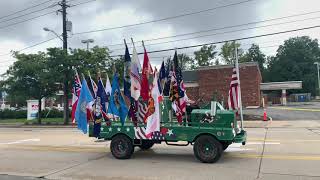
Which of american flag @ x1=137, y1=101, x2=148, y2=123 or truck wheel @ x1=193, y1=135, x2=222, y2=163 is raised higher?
american flag @ x1=137, y1=101, x2=148, y2=123

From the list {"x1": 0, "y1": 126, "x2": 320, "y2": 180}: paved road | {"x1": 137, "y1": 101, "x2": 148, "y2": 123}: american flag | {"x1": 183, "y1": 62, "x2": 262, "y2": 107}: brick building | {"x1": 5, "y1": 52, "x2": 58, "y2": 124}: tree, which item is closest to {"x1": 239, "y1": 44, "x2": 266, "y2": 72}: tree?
{"x1": 183, "y1": 62, "x2": 262, "y2": 107}: brick building

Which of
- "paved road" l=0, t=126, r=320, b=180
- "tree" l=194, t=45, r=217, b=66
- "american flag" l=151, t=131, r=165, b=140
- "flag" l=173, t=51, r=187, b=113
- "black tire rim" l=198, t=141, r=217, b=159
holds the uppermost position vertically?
"tree" l=194, t=45, r=217, b=66

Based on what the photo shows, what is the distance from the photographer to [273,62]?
11338cm

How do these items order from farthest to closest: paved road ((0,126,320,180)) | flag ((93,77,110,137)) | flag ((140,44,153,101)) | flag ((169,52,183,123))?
flag ((93,77,110,137)), flag ((169,52,183,123)), flag ((140,44,153,101)), paved road ((0,126,320,180))

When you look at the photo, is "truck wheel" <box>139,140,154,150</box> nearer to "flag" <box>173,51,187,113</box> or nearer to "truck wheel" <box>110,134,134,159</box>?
"truck wheel" <box>110,134,134,159</box>

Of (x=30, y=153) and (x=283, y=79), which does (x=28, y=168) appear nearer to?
(x=30, y=153)

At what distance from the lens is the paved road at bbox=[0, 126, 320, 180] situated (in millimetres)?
10227

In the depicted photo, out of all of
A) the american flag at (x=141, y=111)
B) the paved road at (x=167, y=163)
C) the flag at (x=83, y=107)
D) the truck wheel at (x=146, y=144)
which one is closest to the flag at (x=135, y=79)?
the american flag at (x=141, y=111)

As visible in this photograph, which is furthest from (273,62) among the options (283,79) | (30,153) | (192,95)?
(30,153)

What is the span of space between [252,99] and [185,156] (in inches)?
1394

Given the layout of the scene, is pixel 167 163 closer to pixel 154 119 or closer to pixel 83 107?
pixel 154 119

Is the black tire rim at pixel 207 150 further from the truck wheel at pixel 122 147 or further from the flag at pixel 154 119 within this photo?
the truck wheel at pixel 122 147

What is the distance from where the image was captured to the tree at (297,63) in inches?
4119

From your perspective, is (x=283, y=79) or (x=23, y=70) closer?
(x=23, y=70)
